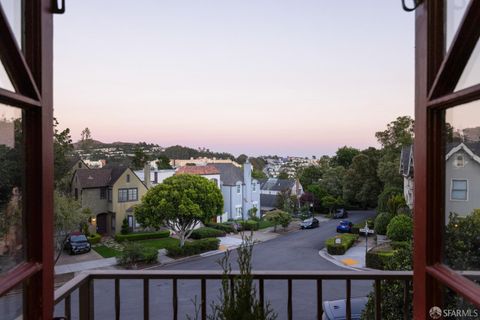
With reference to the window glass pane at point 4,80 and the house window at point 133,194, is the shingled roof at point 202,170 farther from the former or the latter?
the window glass pane at point 4,80

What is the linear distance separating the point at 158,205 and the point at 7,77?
10962 mm

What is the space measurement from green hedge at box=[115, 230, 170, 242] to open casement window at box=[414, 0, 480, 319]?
479 inches

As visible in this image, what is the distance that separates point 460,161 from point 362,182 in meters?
17.9

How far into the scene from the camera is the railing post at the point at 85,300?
5.16 ft

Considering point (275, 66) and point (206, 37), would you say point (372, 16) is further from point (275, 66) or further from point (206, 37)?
point (275, 66)

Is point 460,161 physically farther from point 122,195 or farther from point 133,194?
point 133,194

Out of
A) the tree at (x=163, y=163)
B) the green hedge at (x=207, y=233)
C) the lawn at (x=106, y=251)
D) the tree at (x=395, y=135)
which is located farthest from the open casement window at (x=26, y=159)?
the tree at (x=163, y=163)

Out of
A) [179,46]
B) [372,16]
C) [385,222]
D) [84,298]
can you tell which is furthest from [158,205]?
[84,298]

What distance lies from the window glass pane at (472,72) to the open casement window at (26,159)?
78cm

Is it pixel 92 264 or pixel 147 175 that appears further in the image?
pixel 147 175


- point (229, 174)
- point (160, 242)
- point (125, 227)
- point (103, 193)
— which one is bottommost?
point (160, 242)

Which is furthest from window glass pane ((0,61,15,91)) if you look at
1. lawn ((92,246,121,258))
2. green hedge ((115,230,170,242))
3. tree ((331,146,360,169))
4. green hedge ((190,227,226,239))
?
tree ((331,146,360,169))

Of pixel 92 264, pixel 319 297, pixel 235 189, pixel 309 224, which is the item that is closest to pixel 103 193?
pixel 92 264

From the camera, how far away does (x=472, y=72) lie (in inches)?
25.6
